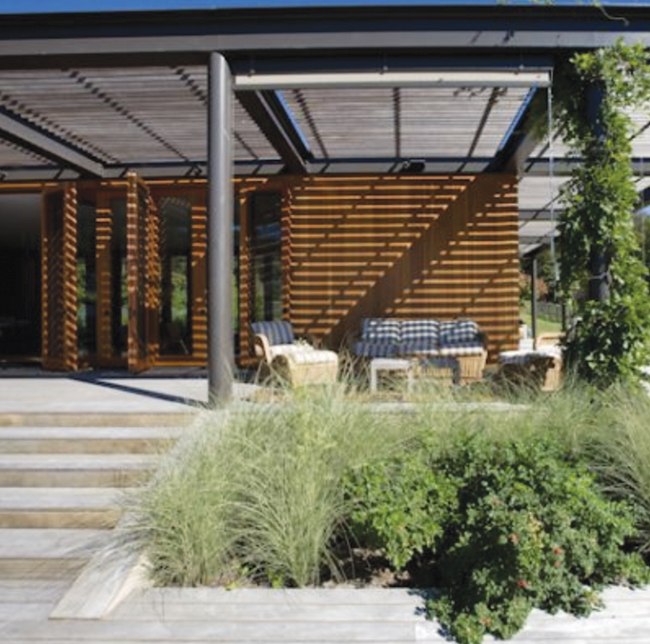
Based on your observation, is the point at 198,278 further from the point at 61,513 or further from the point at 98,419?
the point at 61,513

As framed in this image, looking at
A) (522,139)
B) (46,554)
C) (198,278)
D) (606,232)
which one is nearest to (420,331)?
(522,139)

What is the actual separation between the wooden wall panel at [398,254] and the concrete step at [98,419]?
4.50 m

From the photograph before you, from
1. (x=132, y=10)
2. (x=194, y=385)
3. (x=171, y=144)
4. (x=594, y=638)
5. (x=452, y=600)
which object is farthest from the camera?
(x=171, y=144)

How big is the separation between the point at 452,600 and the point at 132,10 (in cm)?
485

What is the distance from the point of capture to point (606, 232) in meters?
5.22

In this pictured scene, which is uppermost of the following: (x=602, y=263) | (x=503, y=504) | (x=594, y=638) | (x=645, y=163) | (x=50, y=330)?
(x=645, y=163)

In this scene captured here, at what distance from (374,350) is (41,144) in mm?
4490

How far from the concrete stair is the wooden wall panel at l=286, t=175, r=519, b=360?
4761 mm

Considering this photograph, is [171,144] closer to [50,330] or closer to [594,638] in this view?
[50,330]

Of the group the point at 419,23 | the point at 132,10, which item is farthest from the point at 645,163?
the point at 132,10

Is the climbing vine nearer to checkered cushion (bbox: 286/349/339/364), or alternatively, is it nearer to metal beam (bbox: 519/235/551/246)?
checkered cushion (bbox: 286/349/339/364)

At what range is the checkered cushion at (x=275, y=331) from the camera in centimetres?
835

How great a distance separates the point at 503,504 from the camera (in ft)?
9.13

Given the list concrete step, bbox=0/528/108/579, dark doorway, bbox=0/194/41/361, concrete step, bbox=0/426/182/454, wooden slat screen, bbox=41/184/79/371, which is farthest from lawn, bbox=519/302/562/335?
concrete step, bbox=0/528/108/579
